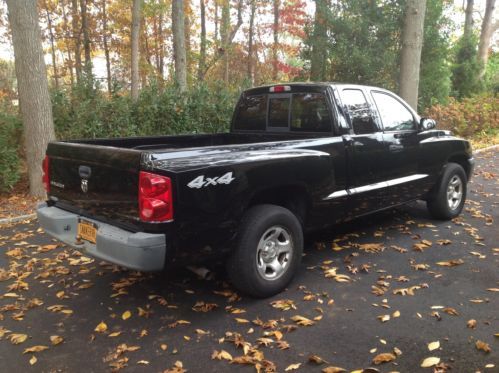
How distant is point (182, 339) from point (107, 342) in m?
0.55

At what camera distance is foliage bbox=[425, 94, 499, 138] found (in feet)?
46.5

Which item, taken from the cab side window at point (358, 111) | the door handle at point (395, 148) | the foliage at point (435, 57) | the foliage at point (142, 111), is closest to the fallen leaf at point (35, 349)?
the cab side window at point (358, 111)

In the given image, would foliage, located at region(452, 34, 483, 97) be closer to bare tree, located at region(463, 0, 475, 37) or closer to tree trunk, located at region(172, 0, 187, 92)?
bare tree, located at region(463, 0, 475, 37)

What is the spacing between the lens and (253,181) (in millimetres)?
3562

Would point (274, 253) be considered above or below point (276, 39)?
below

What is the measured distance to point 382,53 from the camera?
14.3 meters

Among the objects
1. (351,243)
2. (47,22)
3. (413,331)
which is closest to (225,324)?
(413,331)

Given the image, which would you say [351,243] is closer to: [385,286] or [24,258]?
[385,286]

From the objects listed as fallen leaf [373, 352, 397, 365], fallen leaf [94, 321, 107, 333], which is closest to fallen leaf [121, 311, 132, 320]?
fallen leaf [94, 321, 107, 333]

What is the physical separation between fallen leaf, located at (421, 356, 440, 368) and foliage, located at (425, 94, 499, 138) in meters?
12.8

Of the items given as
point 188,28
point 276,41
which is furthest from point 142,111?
point 188,28

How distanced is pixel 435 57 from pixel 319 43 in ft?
13.3

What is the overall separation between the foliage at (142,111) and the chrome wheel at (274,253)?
5252mm

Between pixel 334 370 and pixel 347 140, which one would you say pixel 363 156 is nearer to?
pixel 347 140
